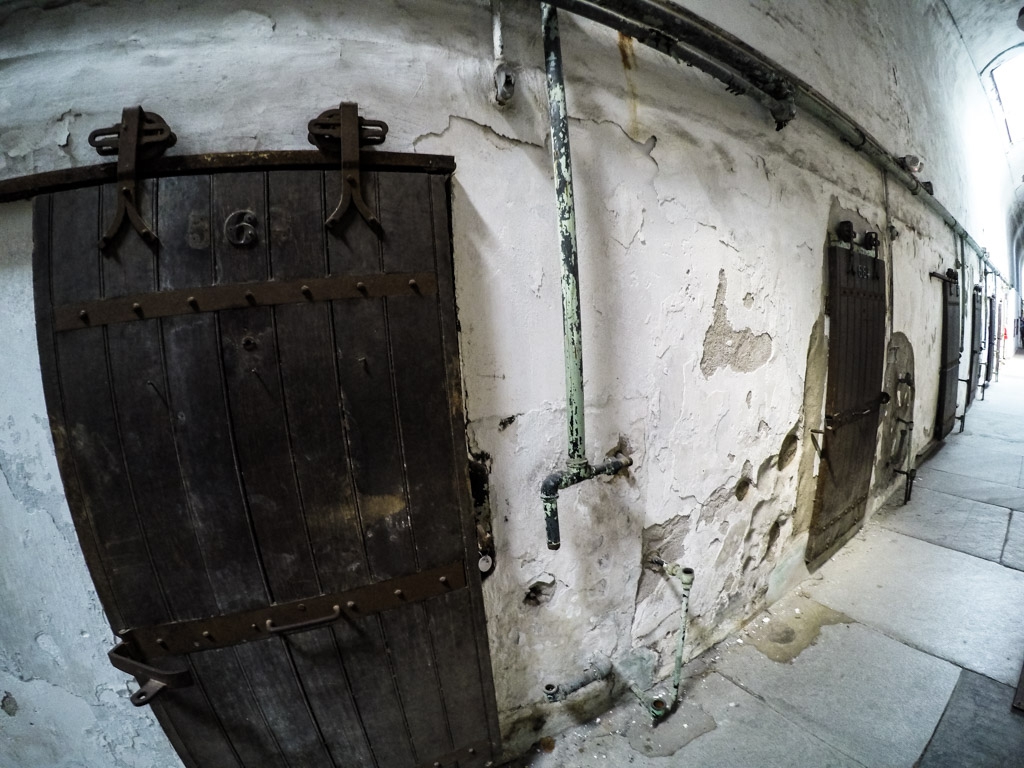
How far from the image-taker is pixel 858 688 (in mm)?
1520

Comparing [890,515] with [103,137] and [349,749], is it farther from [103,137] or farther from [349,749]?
[103,137]

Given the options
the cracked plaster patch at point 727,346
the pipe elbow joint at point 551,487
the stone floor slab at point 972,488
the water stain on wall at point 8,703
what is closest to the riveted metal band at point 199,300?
the pipe elbow joint at point 551,487

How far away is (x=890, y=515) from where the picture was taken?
2.86 m

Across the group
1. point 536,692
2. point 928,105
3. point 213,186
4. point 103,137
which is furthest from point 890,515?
point 103,137

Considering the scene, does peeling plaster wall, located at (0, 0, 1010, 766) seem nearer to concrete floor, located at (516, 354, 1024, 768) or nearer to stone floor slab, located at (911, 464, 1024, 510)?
concrete floor, located at (516, 354, 1024, 768)

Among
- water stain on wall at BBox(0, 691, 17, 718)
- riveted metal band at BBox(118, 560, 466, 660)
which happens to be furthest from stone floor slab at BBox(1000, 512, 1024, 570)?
water stain on wall at BBox(0, 691, 17, 718)

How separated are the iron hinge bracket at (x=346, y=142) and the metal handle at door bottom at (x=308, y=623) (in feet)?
3.32

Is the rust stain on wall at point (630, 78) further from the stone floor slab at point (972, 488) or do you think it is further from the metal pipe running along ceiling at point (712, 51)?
the stone floor slab at point (972, 488)

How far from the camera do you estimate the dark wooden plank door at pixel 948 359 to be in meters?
3.72

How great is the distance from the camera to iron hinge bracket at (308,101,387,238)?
3.01 ft

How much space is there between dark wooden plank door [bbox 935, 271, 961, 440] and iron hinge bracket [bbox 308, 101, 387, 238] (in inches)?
209

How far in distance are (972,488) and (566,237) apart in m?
4.40

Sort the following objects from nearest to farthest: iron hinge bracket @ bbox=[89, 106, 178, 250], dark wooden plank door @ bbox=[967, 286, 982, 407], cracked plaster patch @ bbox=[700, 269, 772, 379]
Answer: iron hinge bracket @ bbox=[89, 106, 178, 250] < cracked plaster patch @ bbox=[700, 269, 772, 379] < dark wooden plank door @ bbox=[967, 286, 982, 407]

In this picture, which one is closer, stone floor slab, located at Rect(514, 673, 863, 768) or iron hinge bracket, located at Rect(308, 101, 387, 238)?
iron hinge bracket, located at Rect(308, 101, 387, 238)
